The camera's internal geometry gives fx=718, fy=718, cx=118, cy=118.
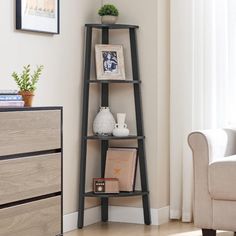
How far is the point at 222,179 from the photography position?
4.43 meters

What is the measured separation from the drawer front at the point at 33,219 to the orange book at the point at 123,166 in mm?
1119

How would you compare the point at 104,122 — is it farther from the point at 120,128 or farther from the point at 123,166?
the point at 123,166

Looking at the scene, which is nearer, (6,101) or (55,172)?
(6,101)

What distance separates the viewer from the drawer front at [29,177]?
3.84 meters

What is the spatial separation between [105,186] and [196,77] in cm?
106

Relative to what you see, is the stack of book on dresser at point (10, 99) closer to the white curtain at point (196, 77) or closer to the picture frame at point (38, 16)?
the picture frame at point (38, 16)

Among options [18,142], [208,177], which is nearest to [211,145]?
[208,177]

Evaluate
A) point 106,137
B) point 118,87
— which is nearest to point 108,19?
point 118,87

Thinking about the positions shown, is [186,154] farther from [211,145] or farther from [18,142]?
[18,142]

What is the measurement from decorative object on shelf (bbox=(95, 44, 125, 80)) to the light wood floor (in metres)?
1.09

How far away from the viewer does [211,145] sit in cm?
455

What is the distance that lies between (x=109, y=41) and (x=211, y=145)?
4.60 ft

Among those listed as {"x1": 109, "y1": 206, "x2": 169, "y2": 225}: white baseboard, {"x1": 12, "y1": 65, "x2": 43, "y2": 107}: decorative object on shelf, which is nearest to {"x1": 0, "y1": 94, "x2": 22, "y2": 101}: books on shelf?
{"x1": 12, "y1": 65, "x2": 43, "y2": 107}: decorative object on shelf

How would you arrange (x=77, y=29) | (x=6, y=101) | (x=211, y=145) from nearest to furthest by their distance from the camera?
1. (x=6, y=101)
2. (x=211, y=145)
3. (x=77, y=29)
